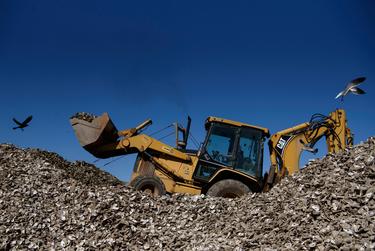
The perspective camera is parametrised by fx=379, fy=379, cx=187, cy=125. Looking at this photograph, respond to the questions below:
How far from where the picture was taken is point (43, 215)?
28.8 feet

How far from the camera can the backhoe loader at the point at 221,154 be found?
37.2ft

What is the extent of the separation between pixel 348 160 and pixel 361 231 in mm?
2759

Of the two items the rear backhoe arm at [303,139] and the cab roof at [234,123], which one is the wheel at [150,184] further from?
the rear backhoe arm at [303,139]

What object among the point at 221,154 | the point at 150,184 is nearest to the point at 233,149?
the point at 221,154

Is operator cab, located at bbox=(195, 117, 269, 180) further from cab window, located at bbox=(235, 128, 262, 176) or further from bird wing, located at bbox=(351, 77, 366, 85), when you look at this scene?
bird wing, located at bbox=(351, 77, 366, 85)

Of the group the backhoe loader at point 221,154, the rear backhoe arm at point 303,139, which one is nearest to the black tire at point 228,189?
the backhoe loader at point 221,154

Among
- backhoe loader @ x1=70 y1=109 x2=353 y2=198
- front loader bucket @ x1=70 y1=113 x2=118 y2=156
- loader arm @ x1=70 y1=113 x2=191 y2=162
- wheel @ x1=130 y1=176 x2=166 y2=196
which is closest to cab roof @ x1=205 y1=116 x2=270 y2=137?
backhoe loader @ x1=70 y1=109 x2=353 y2=198

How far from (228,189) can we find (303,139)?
302 cm

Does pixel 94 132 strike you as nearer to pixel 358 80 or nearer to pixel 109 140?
pixel 109 140

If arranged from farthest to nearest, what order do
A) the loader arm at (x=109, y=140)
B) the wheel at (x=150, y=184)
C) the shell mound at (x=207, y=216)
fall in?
the loader arm at (x=109, y=140) → the wheel at (x=150, y=184) → the shell mound at (x=207, y=216)

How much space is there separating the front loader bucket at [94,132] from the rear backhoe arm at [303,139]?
5243 millimetres

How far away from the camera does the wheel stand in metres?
11.5

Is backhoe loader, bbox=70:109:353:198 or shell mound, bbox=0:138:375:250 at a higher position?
backhoe loader, bbox=70:109:353:198

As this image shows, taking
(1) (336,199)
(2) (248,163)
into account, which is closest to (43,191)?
(2) (248,163)
